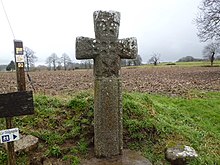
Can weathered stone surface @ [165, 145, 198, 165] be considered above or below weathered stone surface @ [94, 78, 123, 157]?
below

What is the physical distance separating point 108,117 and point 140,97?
9.61 feet

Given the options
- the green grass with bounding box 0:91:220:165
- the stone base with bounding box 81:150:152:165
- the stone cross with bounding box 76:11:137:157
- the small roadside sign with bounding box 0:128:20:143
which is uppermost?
the stone cross with bounding box 76:11:137:157

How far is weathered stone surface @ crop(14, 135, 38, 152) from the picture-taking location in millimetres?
4360

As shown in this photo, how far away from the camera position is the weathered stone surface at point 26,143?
436 centimetres

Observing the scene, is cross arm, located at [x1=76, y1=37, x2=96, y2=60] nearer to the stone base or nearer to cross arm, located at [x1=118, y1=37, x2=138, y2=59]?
cross arm, located at [x1=118, y1=37, x2=138, y2=59]

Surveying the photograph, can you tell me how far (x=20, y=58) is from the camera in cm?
463

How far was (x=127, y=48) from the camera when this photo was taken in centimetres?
438

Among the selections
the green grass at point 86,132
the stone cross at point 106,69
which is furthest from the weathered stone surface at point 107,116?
the green grass at point 86,132

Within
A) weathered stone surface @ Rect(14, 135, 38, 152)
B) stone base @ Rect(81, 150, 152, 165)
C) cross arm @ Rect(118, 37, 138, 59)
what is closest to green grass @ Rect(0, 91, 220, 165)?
weathered stone surface @ Rect(14, 135, 38, 152)

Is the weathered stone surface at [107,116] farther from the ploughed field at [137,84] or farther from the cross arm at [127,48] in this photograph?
the ploughed field at [137,84]

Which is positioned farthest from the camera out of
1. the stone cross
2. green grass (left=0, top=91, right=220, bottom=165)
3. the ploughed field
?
the ploughed field

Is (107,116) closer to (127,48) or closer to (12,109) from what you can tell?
(127,48)

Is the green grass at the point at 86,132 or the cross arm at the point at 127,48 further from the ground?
the cross arm at the point at 127,48

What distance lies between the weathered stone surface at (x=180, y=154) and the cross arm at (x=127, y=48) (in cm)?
195
